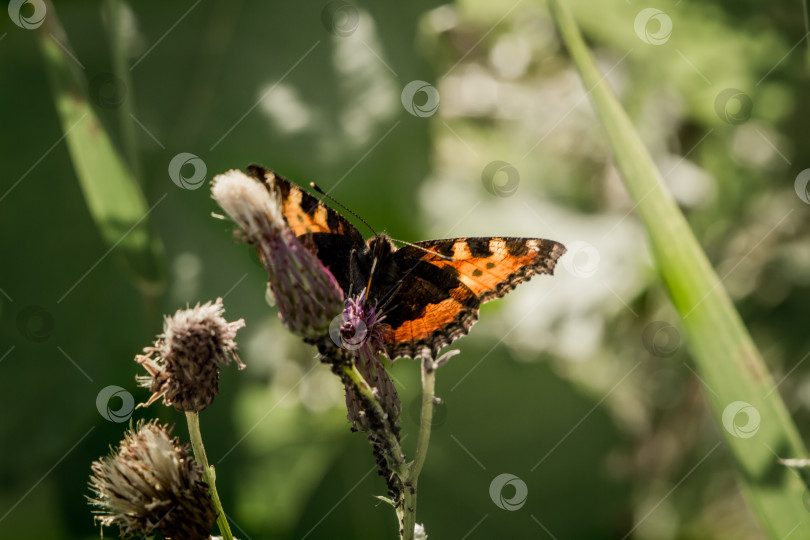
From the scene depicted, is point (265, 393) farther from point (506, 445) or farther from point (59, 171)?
point (59, 171)

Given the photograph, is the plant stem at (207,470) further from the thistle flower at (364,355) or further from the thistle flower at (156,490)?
the thistle flower at (364,355)

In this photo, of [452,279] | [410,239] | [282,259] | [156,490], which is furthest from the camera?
[410,239]

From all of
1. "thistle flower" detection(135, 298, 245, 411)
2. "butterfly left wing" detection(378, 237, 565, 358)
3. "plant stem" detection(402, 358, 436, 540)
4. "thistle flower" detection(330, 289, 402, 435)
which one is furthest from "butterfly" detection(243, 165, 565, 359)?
"thistle flower" detection(135, 298, 245, 411)

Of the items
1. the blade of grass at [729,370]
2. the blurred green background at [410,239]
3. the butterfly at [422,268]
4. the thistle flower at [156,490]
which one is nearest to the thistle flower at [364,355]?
the butterfly at [422,268]

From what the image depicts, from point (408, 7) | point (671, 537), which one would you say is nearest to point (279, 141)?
point (408, 7)

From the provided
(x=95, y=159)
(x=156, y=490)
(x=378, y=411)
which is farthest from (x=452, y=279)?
(x=95, y=159)

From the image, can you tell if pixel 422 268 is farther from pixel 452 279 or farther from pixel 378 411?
pixel 378 411

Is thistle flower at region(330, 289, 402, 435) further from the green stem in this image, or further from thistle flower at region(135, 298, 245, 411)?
thistle flower at region(135, 298, 245, 411)
